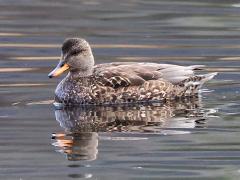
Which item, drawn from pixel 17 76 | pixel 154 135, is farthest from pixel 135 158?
pixel 17 76

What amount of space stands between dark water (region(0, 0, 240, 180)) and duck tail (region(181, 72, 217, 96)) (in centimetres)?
20

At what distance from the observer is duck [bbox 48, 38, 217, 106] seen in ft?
49.0

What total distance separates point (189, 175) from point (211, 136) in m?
1.73

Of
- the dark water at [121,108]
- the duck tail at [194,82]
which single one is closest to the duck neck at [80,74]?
the dark water at [121,108]

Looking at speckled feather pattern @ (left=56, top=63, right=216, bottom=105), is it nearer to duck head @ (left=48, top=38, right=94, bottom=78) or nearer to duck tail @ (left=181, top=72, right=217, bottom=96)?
duck tail @ (left=181, top=72, right=217, bottom=96)

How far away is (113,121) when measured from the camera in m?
13.7

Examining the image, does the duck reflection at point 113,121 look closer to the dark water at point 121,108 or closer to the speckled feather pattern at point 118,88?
the dark water at point 121,108

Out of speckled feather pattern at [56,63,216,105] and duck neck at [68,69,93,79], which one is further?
duck neck at [68,69,93,79]

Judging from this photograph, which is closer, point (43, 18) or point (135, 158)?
point (135, 158)

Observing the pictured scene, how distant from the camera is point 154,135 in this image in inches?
500

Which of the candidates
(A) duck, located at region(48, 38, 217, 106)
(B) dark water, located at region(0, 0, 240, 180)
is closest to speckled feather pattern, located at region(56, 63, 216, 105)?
(A) duck, located at region(48, 38, 217, 106)

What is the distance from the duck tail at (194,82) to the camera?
15312mm

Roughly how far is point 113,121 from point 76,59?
174 centimetres

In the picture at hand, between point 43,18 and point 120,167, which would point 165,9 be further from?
point 120,167
